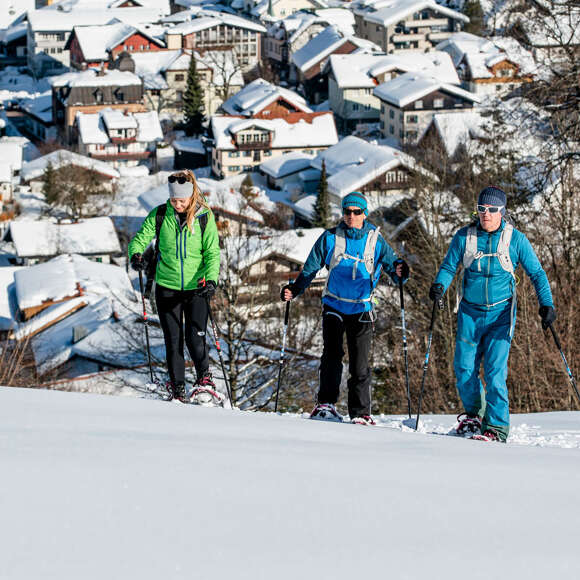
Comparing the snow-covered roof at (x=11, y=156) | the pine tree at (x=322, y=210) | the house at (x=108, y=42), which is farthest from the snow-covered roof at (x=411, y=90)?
the house at (x=108, y=42)

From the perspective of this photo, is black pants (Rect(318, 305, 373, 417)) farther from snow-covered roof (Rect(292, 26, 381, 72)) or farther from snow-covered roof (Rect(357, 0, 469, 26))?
snow-covered roof (Rect(357, 0, 469, 26))

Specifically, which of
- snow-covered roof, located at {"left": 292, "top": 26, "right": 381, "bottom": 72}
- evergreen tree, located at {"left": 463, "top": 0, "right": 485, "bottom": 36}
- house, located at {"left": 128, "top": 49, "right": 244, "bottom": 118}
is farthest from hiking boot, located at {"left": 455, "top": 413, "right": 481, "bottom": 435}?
evergreen tree, located at {"left": 463, "top": 0, "right": 485, "bottom": 36}

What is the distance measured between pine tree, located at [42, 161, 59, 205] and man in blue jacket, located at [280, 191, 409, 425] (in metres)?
39.0

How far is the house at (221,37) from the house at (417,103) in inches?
684

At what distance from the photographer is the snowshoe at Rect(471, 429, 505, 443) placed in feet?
19.6

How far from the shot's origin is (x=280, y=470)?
12.5 feet

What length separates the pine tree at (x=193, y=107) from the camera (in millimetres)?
57625

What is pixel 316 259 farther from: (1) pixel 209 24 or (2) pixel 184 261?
(1) pixel 209 24

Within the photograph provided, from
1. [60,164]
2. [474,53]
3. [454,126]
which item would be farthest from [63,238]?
[474,53]

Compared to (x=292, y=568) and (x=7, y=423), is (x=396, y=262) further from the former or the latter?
(x=292, y=568)

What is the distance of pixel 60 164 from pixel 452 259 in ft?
139

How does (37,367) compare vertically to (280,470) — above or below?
below

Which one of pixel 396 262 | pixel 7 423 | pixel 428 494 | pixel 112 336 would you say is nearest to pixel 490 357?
pixel 396 262

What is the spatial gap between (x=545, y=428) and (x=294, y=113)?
47.6 m
